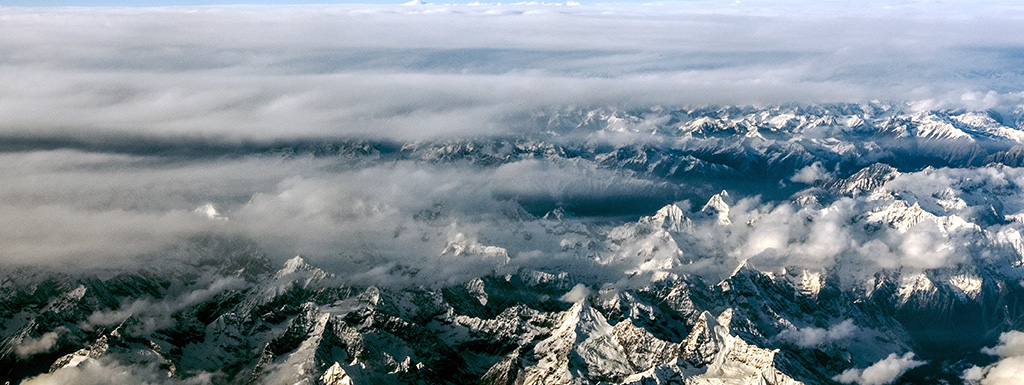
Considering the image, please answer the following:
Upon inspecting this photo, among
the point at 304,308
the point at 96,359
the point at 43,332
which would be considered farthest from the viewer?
the point at 304,308

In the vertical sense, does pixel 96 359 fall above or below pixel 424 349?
above

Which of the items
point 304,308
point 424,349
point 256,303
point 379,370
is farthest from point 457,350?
point 256,303

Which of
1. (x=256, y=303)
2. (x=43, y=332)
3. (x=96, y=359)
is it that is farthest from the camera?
(x=256, y=303)

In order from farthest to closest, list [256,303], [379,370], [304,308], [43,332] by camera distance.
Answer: [256,303] < [304,308] < [43,332] < [379,370]

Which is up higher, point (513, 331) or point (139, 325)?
point (139, 325)

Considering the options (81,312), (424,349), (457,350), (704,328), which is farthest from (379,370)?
(81,312)

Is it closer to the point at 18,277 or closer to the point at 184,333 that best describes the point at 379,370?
the point at 184,333

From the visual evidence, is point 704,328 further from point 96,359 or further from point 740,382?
point 96,359

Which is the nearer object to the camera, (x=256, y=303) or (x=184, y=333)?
(x=184, y=333)

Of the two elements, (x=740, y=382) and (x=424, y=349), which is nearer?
(x=740, y=382)
